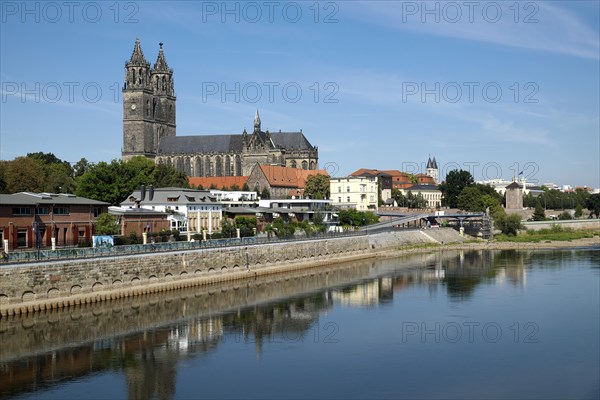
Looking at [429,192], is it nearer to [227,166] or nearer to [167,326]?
[227,166]

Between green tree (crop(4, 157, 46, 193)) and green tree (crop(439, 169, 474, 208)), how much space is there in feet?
255

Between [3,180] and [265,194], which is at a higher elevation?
[3,180]

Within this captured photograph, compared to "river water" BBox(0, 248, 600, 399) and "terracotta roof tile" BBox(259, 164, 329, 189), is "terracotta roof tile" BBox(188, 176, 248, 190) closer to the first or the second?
"terracotta roof tile" BBox(259, 164, 329, 189)

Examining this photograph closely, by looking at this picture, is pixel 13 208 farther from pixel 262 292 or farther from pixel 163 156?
pixel 163 156

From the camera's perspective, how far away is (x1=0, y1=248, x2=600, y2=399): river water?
96.0ft

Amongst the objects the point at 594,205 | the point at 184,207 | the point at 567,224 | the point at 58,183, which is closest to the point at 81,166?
the point at 58,183

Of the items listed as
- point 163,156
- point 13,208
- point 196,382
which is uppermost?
point 163,156

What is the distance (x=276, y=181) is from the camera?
→ 127375 mm

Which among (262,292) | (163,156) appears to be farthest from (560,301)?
(163,156)

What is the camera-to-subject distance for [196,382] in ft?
97.6

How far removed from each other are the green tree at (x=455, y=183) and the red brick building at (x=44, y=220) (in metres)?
96.0

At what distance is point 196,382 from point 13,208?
960 inches

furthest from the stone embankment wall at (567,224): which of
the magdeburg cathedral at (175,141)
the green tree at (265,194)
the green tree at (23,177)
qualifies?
the green tree at (23,177)

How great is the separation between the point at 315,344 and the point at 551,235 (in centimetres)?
7946
